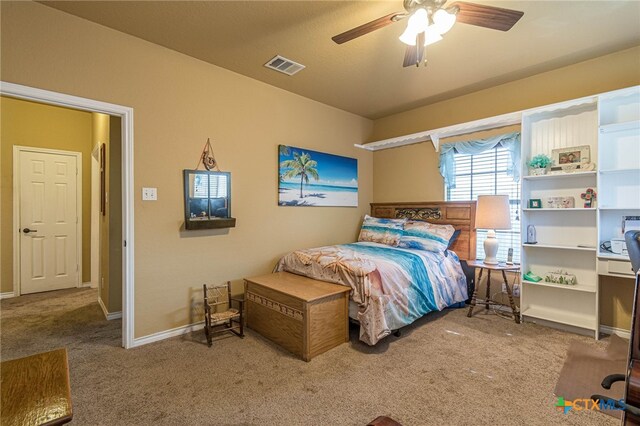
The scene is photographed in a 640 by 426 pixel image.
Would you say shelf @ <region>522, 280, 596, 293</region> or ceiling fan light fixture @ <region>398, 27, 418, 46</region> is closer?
ceiling fan light fixture @ <region>398, 27, 418, 46</region>

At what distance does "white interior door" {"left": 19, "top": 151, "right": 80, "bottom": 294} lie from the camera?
427 centimetres

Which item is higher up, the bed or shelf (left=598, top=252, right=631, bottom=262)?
shelf (left=598, top=252, right=631, bottom=262)

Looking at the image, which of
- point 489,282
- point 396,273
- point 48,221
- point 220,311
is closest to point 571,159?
point 489,282

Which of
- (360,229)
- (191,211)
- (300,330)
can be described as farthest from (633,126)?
(191,211)

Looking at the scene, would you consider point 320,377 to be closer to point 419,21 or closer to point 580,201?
point 419,21

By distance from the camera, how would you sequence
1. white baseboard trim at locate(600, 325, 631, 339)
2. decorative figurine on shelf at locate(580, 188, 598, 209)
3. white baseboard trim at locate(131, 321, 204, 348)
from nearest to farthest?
white baseboard trim at locate(131, 321, 204, 348) < white baseboard trim at locate(600, 325, 631, 339) < decorative figurine on shelf at locate(580, 188, 598, 209)

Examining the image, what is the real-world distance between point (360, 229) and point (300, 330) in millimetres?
2569

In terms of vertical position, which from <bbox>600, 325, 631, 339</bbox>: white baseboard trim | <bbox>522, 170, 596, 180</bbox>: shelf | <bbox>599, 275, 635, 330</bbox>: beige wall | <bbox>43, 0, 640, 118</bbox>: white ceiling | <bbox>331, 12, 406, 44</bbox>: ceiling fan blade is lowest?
<bbox>600, 325, 631, 339</bbox>: white baseboard trim

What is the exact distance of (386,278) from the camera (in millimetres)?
2707

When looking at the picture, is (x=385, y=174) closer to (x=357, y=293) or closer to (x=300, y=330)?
(x=357, y=293)

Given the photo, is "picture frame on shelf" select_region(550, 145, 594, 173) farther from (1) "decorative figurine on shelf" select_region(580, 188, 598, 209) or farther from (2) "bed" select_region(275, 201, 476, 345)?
(2) "bed" select_region(275, 201, 476, 345)

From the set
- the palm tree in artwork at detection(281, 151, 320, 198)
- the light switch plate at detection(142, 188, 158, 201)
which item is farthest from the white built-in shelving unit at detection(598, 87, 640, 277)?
the light switch plate at detection(142, 188, 158, 201)

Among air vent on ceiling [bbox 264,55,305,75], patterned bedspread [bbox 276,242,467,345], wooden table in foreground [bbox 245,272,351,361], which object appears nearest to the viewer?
wooden table in foreground [bbox 245,272,351,361]

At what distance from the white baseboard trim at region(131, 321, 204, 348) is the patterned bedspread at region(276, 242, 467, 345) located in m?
1.09
